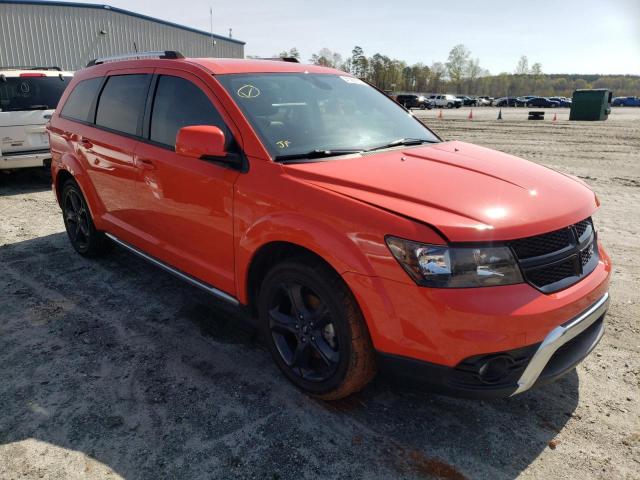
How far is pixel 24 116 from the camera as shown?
26.0 ft

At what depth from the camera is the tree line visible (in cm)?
11425

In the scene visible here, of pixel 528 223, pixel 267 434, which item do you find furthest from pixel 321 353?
pixel 528 223

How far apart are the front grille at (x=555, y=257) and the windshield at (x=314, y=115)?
4.20 feet

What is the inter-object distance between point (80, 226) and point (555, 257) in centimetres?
461

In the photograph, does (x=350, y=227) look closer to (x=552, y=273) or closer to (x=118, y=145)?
(x=552, y=273)

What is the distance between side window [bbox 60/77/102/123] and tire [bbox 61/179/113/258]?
0.70 m

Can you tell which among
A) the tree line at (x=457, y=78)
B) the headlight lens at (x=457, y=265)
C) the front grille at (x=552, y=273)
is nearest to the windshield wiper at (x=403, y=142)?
the headlight lens at (x=457, y=265)

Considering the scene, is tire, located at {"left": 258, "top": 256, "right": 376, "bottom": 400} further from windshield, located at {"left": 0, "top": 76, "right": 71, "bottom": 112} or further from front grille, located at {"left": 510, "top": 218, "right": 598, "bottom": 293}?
windshield, located at {"left": 0, "top": 76, "right": 71, "bottom": 112}

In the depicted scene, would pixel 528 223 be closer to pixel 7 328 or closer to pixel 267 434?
pixel 267 434

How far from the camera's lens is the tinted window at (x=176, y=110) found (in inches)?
126

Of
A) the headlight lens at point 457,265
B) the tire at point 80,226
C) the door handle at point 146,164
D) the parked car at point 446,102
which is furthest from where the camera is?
the parked car at point 446,102

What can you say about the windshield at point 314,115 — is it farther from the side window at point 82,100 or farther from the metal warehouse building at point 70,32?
the metal warehouse building at point 70,32

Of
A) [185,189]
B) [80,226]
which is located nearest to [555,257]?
[185,189]

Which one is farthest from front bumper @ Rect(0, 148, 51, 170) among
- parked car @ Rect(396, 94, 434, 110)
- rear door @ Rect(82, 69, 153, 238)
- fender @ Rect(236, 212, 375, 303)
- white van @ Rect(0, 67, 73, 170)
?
parked car @ Rect(396, 94, 434, 110)
